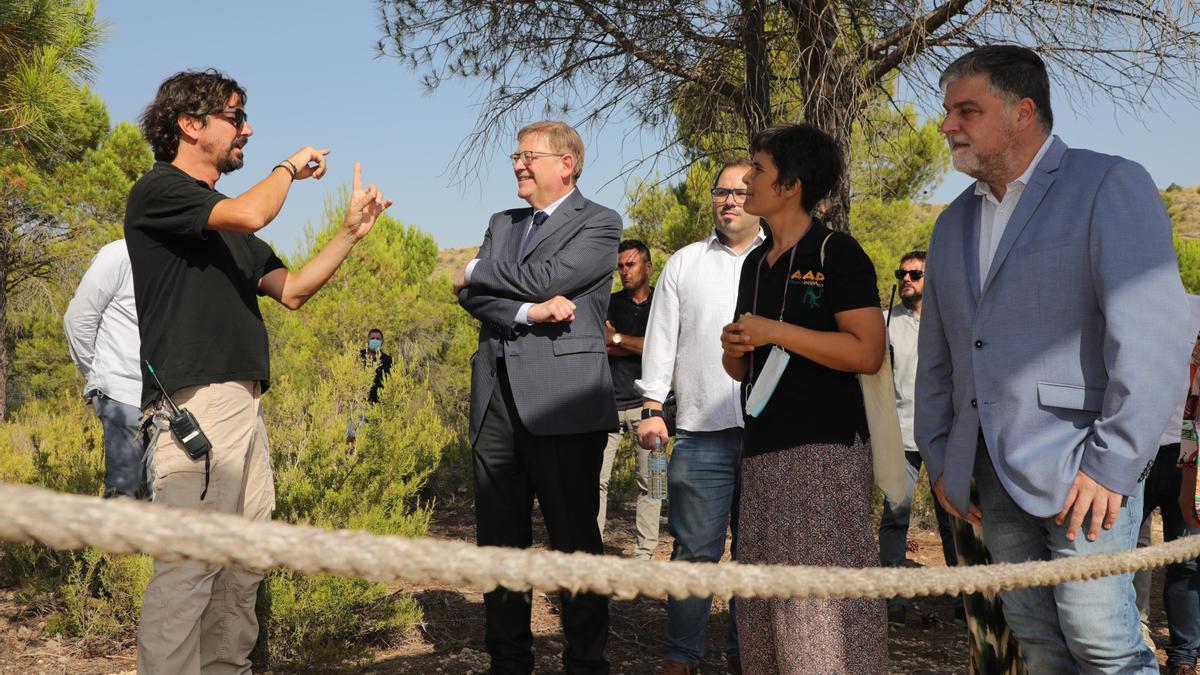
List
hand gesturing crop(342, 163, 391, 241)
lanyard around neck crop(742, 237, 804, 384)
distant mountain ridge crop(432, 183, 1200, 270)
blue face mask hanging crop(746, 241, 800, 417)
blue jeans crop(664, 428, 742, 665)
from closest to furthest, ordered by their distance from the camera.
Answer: blue face mask hanging crop(746, 241, 800, 417), lanyard around neck crop(742, 237, 804, 384), hand gesturing crop(342, 163, 391, 241), blue jeans crop(664, 428, 742, 665), distant mountain ridge crop(432, 183, 1200, 270)

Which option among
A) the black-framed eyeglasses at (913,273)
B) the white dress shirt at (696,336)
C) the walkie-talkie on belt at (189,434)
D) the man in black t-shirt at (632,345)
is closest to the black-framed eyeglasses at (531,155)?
the white dress shirt at (696,336)

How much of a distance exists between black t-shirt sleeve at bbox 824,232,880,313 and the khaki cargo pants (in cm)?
176

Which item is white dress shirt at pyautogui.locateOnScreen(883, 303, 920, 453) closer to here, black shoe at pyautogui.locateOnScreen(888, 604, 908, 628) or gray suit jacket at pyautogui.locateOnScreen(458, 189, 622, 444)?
black shoe at pyautogui.locateOnScreen(888, 604, 908, 628)

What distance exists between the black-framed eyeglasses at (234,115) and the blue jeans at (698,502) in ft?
6.38

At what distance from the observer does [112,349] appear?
16.5 feet

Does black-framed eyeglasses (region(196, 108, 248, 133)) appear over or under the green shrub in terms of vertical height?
over

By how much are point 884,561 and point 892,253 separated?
16886 mm

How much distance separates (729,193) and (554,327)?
3.07 feet

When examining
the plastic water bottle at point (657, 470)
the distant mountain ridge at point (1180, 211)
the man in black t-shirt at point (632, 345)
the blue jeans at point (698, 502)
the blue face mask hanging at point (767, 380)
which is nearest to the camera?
the blue face mask hanging at point (767, 380)

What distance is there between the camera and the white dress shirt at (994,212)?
2354 mm

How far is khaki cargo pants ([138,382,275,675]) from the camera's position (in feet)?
8.89

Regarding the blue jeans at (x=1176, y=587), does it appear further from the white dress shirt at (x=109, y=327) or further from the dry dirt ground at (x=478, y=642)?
the white dress shirt at (x=109, y=327)

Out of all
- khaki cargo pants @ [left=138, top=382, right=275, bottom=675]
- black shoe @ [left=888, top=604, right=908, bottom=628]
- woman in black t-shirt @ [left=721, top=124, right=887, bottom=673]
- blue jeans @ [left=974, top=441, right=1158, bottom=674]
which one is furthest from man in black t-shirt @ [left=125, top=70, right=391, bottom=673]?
black shoe @ [left=888, top=604, right=908, bottom=628]

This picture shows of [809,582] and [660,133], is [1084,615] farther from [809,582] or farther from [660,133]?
[660,133]
